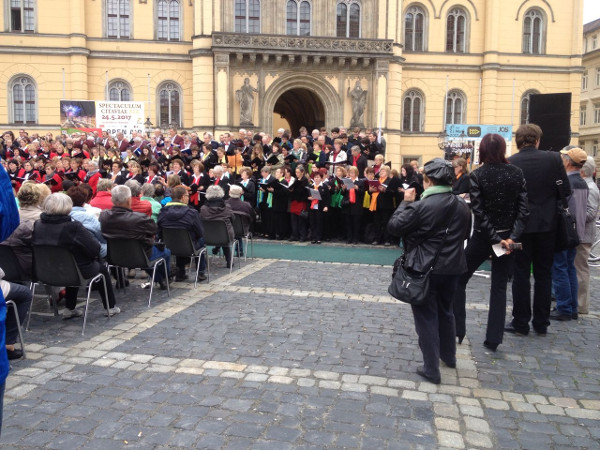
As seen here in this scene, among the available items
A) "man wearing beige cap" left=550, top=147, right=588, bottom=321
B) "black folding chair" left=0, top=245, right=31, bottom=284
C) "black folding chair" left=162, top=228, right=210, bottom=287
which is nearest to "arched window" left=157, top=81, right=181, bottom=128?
"black folding chair" left=162, top=228, right=210, bottom=287

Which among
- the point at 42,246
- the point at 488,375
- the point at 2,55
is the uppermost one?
the point at 2,55

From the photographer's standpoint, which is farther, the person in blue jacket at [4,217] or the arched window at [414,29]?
the arched window at [414,29]

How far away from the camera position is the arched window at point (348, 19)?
30.7 m

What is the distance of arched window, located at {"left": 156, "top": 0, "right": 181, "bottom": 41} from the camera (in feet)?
98.3

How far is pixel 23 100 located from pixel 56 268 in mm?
26812

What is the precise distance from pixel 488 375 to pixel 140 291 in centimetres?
539

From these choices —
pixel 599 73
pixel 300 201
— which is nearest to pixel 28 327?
pixel 300 201

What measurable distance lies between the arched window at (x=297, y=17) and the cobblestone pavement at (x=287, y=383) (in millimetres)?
25838

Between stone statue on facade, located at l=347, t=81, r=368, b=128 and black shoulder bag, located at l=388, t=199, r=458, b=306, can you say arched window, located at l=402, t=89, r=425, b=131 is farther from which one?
black shoulder bag, located at l=388, t=199, r=458, b=306

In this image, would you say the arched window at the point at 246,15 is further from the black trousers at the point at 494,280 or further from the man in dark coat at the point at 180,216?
the black trousers at the point at 494,280

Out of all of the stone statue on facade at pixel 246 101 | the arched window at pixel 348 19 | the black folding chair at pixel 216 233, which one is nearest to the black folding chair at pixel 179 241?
the black folding chair at pixel 216 233

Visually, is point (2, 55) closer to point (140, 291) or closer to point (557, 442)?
point (140, 291)

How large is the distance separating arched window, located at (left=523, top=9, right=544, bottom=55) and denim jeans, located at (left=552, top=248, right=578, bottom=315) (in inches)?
1176

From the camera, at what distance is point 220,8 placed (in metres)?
28.8
